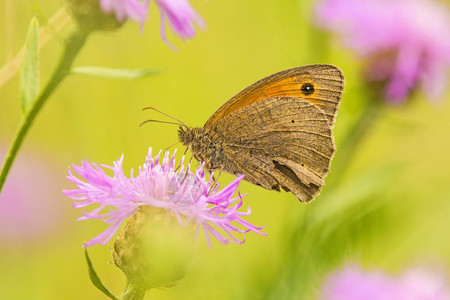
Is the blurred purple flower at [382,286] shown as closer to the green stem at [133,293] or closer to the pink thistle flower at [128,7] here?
the green stem at [133,293]

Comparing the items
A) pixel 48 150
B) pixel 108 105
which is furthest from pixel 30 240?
pixel 108 105

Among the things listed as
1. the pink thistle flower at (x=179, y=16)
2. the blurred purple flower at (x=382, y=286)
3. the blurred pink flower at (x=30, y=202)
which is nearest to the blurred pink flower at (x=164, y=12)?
the pink thistle flower at (x=179, y=16)

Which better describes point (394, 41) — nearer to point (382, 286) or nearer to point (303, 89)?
point (382, 286)

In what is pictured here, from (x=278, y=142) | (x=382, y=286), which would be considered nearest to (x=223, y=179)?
(x=382, y=286)

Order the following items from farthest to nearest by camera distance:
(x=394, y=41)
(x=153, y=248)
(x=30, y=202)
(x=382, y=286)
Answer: (x=394, y=41), (x=30, y=202), (x=382, y=286), (x=153, y=248)

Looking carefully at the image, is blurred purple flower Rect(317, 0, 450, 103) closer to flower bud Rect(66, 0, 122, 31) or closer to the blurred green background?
the blurred green background

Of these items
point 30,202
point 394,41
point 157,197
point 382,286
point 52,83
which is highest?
point 394,41

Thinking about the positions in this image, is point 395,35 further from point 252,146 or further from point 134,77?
point 134,77
